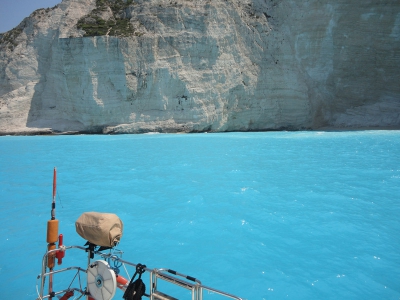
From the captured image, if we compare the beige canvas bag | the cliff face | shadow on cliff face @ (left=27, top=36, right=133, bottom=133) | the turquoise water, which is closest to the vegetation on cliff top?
the cliff face

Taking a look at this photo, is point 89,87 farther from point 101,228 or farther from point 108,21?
point 101,228

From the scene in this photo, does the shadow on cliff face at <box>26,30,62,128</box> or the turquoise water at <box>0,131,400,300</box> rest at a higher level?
the shadow on cliff face at <box>26,30,62,128</box>

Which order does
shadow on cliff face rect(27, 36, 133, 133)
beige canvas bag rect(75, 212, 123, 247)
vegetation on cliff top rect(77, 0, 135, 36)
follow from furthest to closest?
vegetation on cliff top rect(77, 0, 135, 36)
shadow on cliff face rect(27, 36, 133, 133)
beige canvas bag rect(75, 212, 123, 247)

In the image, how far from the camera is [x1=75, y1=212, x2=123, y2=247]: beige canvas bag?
11.4ft

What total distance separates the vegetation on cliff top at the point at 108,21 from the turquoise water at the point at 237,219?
23.1 metres

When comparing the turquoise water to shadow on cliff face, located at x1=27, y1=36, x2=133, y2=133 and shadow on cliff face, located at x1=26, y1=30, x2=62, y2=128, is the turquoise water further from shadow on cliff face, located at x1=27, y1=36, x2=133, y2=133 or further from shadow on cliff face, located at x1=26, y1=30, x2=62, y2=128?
shadow on cliff face, located at x1=26, y1=30, x2=62, y2=128

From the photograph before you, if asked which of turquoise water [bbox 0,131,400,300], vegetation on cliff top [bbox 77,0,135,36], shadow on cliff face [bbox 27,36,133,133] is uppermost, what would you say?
vegetation on cliff top [bbox 77,0,135,36]

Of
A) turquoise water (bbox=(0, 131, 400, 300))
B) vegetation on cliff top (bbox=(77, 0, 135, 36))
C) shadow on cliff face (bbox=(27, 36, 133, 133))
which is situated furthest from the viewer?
vegetation on cliff top (bbox=(77, 0, 135, 36))

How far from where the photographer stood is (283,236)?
620 cm

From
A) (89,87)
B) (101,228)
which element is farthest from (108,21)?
(101,228)

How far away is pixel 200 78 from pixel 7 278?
3002 centimetres

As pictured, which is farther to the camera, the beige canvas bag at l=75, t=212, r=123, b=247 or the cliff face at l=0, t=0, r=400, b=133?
the cliff face at l=0, t=0, r=400, b=133

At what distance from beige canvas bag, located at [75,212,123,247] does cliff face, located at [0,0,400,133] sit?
2821 cm

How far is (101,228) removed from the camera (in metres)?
3.47
